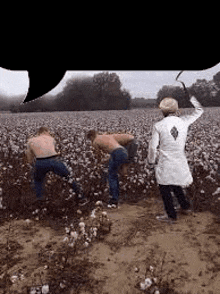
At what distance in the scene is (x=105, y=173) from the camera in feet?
23.5

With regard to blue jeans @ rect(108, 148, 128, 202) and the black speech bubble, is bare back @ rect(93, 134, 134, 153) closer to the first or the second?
blue jeans @ rect(108, 148, 128, 202)

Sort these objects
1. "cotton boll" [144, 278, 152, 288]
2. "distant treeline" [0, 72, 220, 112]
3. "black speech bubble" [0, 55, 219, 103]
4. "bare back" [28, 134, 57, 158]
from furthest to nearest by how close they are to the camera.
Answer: "distant treeline" [0, 72, 220, 112], "bare back" [28, 134, 57, 158], "cotton boll" [144, 278, 152, 288], "black speech bubble" [0, 55, 219, 103]

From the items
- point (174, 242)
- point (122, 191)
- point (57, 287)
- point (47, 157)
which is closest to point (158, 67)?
point (57, 287)

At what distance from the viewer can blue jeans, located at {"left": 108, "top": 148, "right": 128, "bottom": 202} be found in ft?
18.6

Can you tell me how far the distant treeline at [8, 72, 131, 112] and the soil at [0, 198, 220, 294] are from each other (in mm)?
46354

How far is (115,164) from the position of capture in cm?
577

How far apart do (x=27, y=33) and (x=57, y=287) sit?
137 inches

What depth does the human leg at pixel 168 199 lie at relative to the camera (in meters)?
4.96

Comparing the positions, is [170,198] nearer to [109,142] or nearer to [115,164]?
[115,164]

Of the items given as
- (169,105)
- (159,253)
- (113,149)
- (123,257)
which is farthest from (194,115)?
(123,257)

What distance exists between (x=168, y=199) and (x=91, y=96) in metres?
51.1

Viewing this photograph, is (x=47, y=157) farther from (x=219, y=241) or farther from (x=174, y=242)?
(x=219, y=241)
